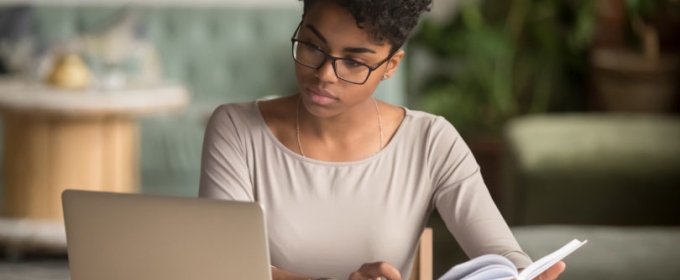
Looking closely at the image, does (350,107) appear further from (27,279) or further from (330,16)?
(27,279)

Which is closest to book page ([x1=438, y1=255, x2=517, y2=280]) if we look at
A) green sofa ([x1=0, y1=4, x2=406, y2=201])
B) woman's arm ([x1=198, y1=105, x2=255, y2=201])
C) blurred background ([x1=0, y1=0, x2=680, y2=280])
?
woman's arm ([x1=198, y1=105, x2=255, y2=201])

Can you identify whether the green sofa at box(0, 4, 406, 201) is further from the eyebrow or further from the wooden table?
the eyebrow

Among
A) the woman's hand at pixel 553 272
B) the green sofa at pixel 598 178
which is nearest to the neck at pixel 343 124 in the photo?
the woman's hand at pixel 553 272

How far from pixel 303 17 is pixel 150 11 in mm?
4084

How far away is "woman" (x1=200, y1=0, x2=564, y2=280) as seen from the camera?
1.44m

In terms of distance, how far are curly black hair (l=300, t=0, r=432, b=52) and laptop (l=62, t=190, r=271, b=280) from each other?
1.08 ft

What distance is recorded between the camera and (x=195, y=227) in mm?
1197

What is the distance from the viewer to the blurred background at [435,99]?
3.19 metres

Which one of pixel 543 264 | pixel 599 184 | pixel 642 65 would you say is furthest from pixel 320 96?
pixel 642 65

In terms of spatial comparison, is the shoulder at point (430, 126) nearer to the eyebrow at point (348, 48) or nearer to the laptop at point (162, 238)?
the eyebrow at point (348, 48)

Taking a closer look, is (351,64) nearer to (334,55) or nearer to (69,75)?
(334,55)

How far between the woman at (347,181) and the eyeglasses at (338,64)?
0.06m

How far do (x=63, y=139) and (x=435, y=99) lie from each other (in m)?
2.17

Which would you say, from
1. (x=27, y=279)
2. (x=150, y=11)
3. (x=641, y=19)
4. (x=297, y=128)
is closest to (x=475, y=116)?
(x=641, y=19)
